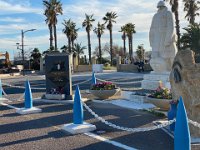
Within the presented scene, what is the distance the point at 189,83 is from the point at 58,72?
27.2 ft

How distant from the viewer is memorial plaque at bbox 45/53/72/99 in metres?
15.4

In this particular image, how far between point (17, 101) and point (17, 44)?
4507 centimetres

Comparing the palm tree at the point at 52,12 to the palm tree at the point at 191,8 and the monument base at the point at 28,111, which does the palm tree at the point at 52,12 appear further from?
the monument base at the point at 28,111

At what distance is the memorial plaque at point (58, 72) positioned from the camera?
15391mm

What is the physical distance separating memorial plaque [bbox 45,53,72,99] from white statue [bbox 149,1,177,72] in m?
4.23

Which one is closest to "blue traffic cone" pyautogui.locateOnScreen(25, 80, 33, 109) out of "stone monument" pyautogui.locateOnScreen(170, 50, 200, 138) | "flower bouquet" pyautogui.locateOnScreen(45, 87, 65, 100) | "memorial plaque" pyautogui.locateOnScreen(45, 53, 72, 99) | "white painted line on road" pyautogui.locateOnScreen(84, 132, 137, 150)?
"flower bouquet" pyautogui.locateOnScreen(45, 87, 65, 100)

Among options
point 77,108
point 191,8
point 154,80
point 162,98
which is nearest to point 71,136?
point 77,108

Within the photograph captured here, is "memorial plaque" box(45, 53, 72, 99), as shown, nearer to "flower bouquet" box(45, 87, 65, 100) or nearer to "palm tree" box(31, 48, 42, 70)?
"flower bouquet" box(45, 87, 65, 100)

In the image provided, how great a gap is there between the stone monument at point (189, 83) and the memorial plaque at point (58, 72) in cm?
745

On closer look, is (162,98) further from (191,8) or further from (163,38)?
(191,8)

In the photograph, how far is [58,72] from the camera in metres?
15.5

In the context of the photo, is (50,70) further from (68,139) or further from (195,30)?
(195,30)

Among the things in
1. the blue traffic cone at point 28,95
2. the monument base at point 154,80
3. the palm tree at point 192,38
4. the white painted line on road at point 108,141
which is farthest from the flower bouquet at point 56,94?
the palm tree at point 192,38

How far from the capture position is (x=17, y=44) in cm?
5916
